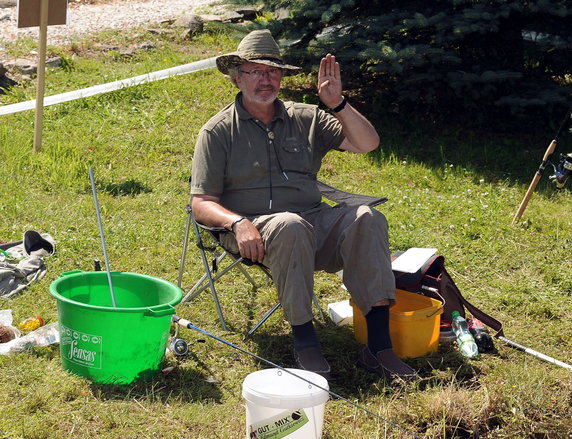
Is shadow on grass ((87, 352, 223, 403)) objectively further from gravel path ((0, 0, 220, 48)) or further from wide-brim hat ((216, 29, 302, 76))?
gravel path ((0, 0, 220, 48))

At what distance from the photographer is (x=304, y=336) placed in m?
3.91

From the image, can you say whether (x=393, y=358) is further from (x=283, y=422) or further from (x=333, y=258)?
(x=283, y=422)

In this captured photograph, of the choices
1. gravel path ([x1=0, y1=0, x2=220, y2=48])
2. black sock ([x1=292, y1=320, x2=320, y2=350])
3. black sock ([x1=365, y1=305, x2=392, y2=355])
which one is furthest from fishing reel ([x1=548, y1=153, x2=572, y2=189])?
gravel path ([x1=0, y1=0, x2=220, y2=48])

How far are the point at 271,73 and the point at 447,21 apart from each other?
9.64 ft

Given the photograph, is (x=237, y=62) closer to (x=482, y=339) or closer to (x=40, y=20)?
(x=482, y=339)

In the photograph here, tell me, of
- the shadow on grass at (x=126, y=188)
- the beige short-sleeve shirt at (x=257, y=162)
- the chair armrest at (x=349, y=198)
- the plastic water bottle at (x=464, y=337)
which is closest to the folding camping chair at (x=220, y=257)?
the chair armrest at (x=349, y=198)

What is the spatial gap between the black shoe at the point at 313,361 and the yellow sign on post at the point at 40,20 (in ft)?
12.3

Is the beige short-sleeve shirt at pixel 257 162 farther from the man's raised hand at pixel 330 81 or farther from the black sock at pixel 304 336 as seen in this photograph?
the black sock at pixel 304 336

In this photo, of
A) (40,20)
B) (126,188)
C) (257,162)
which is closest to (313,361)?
(257,162)

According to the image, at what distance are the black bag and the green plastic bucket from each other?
3.88ft

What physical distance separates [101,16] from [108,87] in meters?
3.09

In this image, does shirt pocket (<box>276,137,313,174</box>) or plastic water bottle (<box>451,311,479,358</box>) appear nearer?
plastic water bottle (<box>451,311,479,358</box>)

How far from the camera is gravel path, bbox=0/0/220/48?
31.7 feet

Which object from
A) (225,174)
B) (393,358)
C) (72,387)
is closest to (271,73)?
(225,174)
